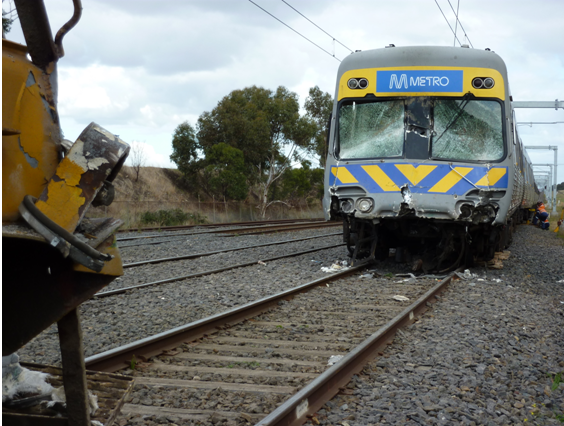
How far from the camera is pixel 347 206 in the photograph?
9469mm

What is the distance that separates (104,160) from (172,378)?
8.89ft

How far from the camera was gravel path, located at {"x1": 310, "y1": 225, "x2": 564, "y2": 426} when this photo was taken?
3648 mm

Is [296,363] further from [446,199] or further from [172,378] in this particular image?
[446,199]

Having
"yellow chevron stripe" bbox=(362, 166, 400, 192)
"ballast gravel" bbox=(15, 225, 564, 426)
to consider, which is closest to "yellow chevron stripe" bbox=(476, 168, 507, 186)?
"yellow chevron stripe" bbox=(362, 166, 400, 192)

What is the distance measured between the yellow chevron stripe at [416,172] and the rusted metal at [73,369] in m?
7.59

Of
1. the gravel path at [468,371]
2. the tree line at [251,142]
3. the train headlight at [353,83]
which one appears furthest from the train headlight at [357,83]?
the tree line at [251,142]

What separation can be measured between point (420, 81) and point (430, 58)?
393mm

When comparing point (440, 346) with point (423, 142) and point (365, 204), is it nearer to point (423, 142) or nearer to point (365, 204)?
point (365, 204)

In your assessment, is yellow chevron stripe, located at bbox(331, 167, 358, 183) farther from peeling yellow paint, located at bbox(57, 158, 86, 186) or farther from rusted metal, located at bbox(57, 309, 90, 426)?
peeling yellow paint, located at bbox(57, 158, 86, 186)

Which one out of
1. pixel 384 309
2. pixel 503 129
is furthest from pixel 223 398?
pixel 503 129

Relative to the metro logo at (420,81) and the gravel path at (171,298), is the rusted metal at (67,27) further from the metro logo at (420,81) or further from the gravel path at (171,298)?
the metro logo at (420,81)

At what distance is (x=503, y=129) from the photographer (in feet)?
29.9

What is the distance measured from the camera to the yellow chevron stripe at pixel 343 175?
9.42m

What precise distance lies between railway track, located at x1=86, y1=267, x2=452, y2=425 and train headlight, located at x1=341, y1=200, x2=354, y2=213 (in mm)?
2363
